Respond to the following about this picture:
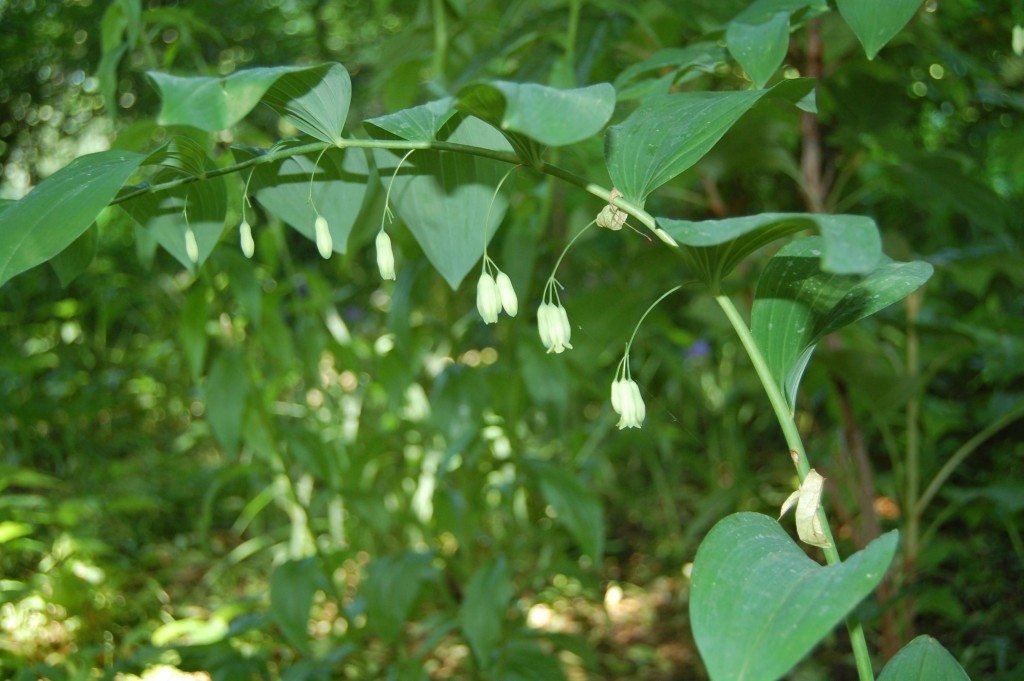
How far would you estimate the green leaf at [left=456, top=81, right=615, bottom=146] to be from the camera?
1.71 ft

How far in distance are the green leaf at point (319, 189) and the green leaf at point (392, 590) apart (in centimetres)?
74

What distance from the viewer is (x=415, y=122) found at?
633 millimetres

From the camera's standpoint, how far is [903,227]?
2.68 metres

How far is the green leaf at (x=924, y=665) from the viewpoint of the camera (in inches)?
26.2

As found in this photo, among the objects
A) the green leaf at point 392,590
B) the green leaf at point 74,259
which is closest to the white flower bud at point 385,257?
the green leaf at point 74,259

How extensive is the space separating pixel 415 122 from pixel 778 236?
0.27 metres

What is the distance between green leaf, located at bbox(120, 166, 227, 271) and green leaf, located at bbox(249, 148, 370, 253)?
0.15 ft

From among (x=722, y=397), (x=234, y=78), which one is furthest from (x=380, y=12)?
(x=722, y=397)

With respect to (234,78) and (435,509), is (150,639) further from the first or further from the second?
(234,78)

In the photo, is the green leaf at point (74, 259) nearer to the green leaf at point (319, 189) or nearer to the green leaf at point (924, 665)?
the green leaf at point (319, 189)

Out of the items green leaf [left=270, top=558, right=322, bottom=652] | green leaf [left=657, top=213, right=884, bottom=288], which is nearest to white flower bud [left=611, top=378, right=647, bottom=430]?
green leaf [left=657, top=213, right=884, bottom=288]

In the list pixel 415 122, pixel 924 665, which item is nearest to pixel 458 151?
pixel 415 122

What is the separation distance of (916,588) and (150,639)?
56.1 inches

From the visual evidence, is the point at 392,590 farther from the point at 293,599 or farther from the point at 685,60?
the point at 685,60
